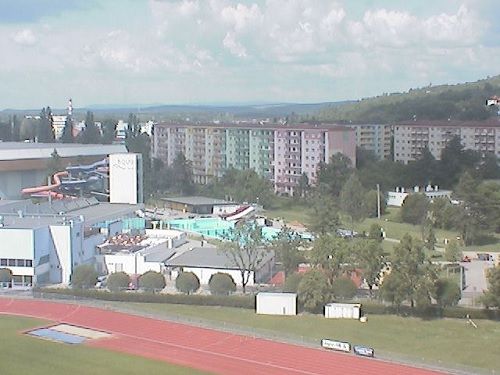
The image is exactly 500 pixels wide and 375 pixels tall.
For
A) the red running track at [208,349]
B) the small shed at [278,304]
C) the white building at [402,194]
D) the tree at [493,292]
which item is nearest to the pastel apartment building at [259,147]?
the white building at [402,194]

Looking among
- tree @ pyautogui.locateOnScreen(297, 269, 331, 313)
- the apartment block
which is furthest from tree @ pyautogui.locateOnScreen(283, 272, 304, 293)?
the apartment block

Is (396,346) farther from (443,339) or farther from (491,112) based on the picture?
(491,112)

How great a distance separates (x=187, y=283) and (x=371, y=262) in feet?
14.7

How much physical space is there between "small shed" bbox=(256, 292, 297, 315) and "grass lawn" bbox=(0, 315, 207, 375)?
418cm

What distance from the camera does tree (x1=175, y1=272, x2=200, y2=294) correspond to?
1997cm

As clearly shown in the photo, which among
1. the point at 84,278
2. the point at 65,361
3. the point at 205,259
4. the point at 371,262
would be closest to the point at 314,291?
the point at 371,262

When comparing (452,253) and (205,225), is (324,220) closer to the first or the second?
(452,253)

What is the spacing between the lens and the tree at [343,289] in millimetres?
18766

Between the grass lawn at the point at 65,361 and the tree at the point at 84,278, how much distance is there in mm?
4099

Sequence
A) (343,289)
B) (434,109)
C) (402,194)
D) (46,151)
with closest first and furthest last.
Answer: (343,289) → (402,194) → (46,151) → (434,109)

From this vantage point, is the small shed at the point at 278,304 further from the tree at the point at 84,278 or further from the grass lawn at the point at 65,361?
the tree at the point at 84,278

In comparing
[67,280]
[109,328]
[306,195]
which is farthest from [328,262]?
[306,195]

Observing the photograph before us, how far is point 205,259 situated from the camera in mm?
22484

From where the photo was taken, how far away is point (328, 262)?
19.5 meters
